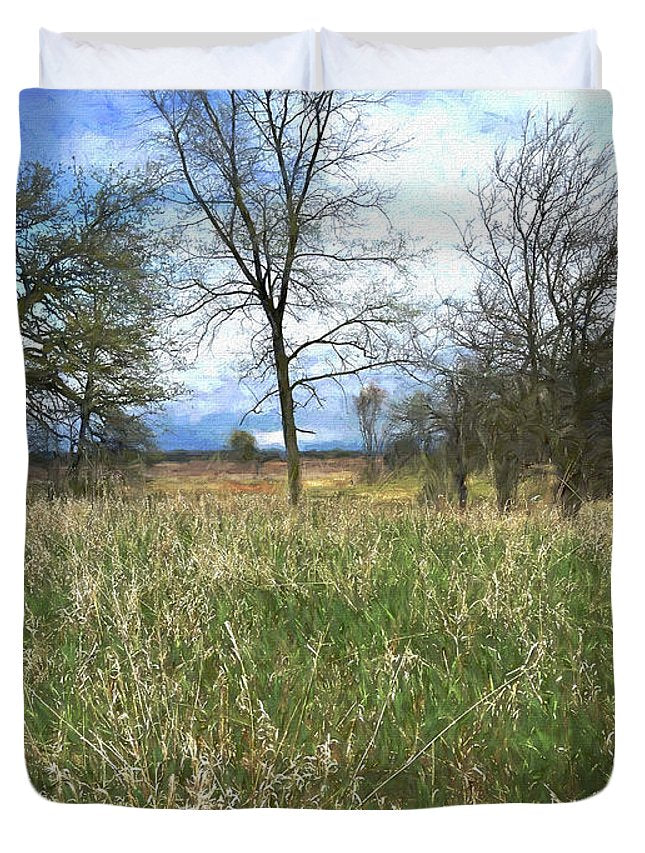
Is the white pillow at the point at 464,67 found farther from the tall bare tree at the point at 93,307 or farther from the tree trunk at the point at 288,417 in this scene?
the tree trunk at the point at 288,417

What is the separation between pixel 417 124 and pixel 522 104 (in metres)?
0.39

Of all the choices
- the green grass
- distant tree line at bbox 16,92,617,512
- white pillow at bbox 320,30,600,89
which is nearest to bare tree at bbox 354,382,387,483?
distant tree line at bbox 16,92,617,512

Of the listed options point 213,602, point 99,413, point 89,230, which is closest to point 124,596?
point 213,602

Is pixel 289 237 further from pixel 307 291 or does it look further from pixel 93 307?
pixel 93 307

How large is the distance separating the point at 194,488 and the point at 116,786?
1133mm

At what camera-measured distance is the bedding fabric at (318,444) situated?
407 centimetres

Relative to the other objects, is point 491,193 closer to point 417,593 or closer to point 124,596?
point 417,593

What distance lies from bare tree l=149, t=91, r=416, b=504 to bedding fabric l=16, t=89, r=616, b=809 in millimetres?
10

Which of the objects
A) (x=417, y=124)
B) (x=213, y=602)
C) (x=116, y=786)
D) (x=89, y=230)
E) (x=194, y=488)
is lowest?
(x=116, y=786)

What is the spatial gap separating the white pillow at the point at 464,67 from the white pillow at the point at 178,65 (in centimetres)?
12

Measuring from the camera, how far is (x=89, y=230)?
412 cm

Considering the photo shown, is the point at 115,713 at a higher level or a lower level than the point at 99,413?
lower

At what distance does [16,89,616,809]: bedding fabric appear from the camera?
4070mm

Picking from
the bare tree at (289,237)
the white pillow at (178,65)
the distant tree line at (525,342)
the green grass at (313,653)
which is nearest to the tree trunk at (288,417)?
the bare tree at (289,237)
